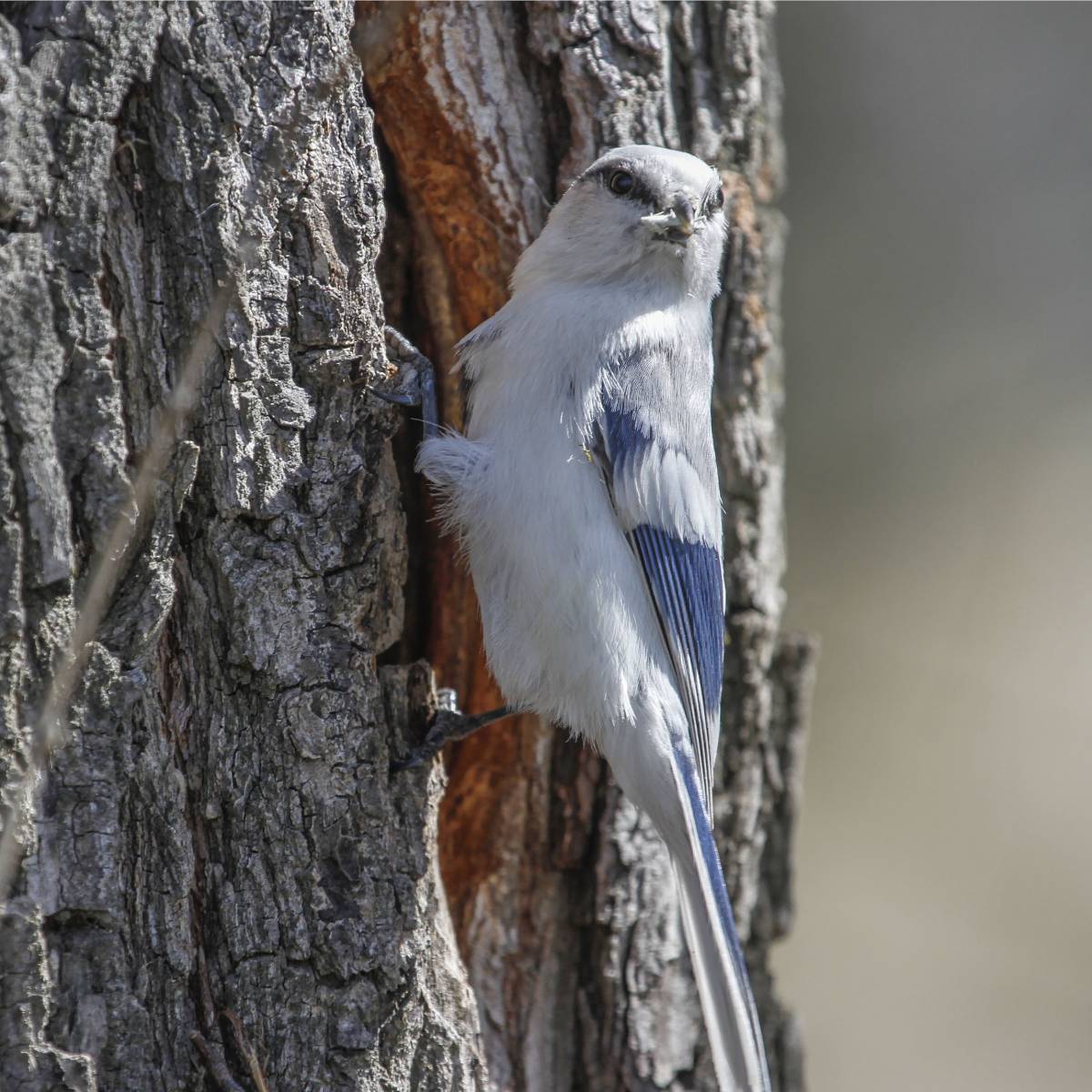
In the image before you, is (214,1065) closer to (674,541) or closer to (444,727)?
(444,727)

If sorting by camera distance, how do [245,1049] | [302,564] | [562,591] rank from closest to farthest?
1. [245,1049]
2. [302,564]
3. [562,591]

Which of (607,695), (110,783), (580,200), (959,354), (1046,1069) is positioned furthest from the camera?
(959,354)

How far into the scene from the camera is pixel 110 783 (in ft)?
5.98

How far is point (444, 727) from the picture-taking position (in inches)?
92.8

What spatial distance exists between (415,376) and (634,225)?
54 centimetres

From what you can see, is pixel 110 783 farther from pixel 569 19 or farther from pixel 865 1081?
pixel 865 1081

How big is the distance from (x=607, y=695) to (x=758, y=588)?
0.73 metres

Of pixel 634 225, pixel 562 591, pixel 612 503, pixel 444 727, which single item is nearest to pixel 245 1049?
pixel 444 727

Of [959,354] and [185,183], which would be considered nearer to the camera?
[185,183]

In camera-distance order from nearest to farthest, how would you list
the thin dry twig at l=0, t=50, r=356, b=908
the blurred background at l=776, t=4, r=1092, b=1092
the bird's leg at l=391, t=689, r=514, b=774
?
the thin dry twig at l=0, t=50, r=356, b=908, the bird's leg at l=391, t=689, r=514, b=774, the blurred background at l=776, t=4, r=1092, b=1092

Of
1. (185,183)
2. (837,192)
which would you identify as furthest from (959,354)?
(185,183)

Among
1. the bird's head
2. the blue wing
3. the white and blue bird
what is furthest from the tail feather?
the bird's head

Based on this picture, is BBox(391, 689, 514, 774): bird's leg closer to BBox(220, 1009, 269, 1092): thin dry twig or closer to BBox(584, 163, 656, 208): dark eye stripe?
BBox(220, 1009, 269, 1092): thin dry twig

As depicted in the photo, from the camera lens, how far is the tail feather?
6.84 feet
